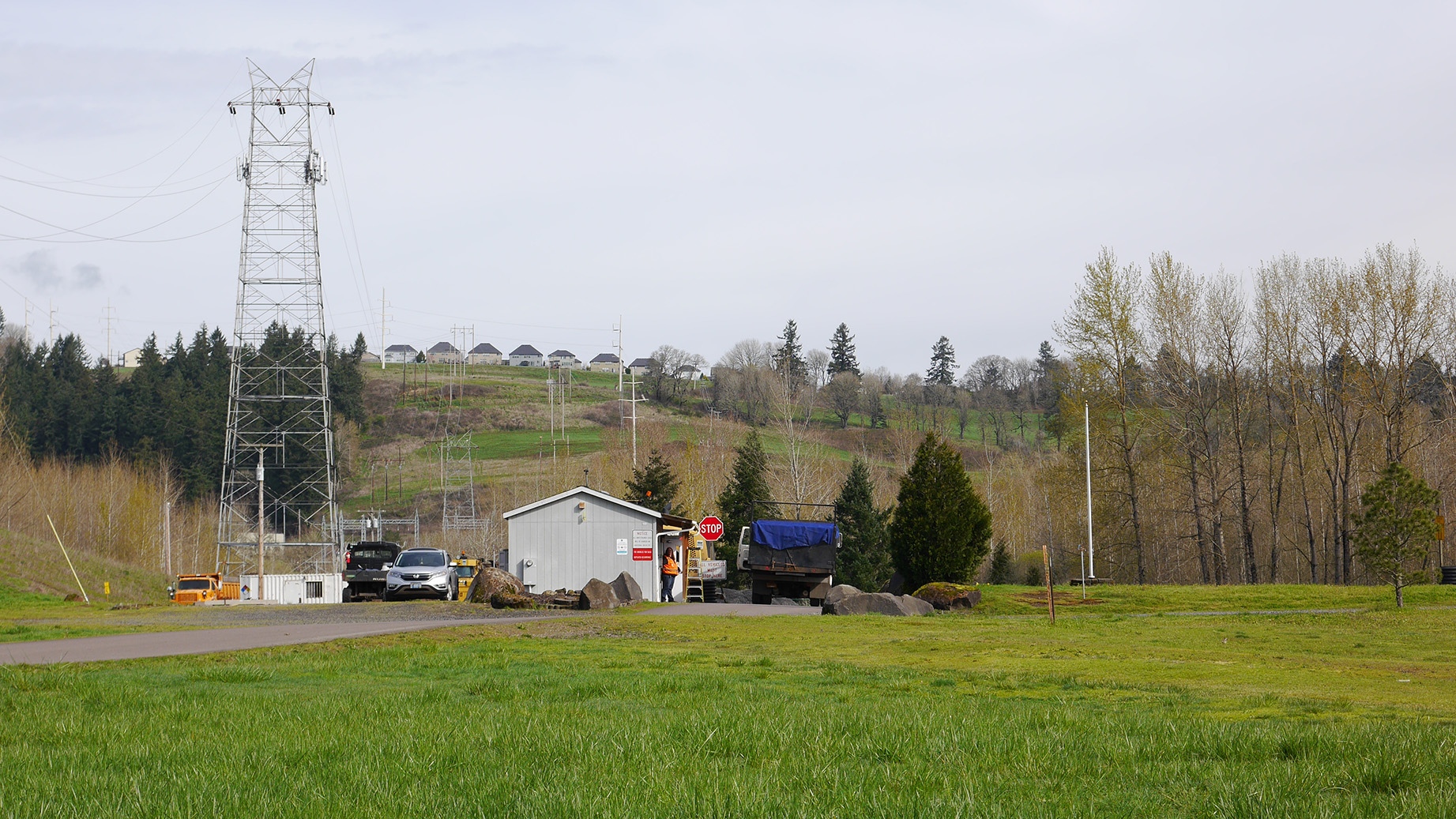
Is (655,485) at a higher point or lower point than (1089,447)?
lower

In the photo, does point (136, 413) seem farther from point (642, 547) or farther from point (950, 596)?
point (950, 596)

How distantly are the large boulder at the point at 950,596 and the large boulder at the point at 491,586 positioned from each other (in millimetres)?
11297

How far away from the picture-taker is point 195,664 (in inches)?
488

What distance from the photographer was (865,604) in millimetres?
25375

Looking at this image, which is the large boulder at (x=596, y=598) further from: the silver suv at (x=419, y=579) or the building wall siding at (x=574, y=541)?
the building wall siding at (x=574, y=541)

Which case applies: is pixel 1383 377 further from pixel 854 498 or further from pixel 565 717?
pixel 565 717

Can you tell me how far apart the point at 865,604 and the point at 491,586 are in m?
10.3

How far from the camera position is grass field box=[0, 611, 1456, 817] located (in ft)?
15.6

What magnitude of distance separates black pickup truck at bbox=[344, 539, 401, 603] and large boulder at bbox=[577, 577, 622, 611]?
11987 millimetres

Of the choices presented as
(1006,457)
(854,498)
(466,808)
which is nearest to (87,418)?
(854,498)

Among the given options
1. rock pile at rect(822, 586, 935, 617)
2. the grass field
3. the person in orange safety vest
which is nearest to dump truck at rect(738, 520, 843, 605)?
the person in orange safety vest

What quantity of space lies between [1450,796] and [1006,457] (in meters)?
100

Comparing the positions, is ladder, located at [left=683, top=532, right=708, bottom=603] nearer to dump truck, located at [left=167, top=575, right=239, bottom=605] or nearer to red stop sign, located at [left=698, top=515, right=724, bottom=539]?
red stop sign, located at [left=698, top=515, right=724, bottom=539]

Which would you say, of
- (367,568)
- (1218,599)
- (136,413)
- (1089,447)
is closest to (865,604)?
(1218,599)
